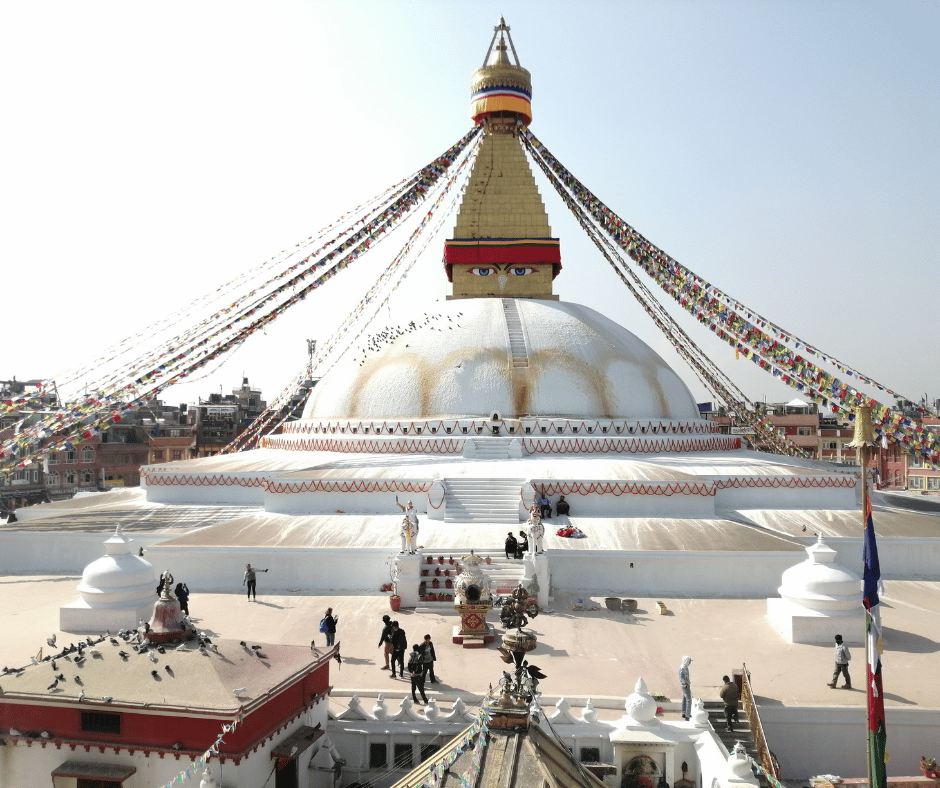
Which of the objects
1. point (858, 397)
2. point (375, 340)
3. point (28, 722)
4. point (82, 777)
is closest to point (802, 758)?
point (82, 777)

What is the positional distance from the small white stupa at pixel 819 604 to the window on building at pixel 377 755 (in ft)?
16.9

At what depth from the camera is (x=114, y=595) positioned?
387 inches

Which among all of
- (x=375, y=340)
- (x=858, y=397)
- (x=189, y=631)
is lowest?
(x=189, y=631)

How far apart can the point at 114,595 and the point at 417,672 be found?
15.2 ft

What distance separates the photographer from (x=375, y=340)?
65.0 feet

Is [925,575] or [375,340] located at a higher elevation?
[375,340]

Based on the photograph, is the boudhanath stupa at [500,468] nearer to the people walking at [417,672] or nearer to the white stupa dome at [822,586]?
the white stupa dome at [822,586]

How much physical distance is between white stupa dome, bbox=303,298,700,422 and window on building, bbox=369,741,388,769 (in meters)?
11.0

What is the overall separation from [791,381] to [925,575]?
4090mm

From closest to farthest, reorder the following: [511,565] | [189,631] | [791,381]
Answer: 1. [189,631]
2. [511,565]
3. [791,381]

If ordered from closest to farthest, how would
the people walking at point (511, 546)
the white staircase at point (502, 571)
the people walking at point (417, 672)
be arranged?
the people walking at point (417, 672) < the white staircase at point (502, 571) < the people walking at point (511, 546)

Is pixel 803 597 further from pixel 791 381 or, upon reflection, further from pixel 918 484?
pixel 918 484

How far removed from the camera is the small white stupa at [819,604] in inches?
361

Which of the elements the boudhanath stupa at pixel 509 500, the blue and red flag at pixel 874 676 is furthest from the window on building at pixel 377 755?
the blue and red flag at pixel 874 676
